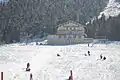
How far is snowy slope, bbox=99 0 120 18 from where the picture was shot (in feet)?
400

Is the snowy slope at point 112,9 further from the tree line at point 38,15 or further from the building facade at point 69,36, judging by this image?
the building facade at point 69,36

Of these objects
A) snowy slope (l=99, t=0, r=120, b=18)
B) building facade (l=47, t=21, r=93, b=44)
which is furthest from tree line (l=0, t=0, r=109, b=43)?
building facade (l=47, t=21, r=93, b=44)

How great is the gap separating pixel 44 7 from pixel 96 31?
3816 cm

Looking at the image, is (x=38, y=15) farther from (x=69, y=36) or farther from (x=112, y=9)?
(x=69, y=36)

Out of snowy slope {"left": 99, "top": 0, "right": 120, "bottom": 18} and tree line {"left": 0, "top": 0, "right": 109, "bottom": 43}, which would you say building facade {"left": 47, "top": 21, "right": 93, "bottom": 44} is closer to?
tree line {"left": 0, "top": 0, "right": 109, "bottom": 43}

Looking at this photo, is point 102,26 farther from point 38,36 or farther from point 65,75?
point 65,75

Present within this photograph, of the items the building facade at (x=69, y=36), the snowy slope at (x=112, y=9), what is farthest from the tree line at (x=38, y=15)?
the building facade at (x=69, y=36)

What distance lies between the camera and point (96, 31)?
112 metres

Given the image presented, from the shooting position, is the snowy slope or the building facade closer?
the building facade

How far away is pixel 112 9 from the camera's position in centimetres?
13262

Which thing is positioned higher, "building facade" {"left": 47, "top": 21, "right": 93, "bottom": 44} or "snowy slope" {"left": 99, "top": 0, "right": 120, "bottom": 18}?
"snowy slope" {"left": 99, "top": 0, "right": 120, "bottom": 18}

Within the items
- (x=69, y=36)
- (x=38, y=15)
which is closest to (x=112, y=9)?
(x=38, y=15)

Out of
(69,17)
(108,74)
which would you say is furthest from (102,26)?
(108,74)

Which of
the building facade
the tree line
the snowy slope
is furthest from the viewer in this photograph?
the tree line
